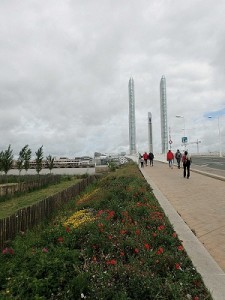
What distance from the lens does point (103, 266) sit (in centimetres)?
364

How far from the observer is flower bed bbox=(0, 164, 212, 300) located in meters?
3.11

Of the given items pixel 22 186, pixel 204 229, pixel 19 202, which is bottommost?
pixel 19 202

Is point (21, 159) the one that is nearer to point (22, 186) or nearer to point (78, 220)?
point (22, 186)

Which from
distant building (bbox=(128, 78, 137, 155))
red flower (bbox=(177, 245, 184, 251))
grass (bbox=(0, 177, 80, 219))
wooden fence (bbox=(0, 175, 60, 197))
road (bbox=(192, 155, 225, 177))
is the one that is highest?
distant building (bbox=(128, 78, 137, 155))

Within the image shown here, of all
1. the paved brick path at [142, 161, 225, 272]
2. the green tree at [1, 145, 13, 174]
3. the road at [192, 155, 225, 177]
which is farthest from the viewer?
the green tree at [1, 145, 13, 174]

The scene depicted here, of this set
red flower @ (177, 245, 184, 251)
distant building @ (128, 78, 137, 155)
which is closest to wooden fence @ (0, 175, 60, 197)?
red flower @ (177, 245, 184, 251)

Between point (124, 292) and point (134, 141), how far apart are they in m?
60.1

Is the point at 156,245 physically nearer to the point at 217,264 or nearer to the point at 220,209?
the point at 217,264

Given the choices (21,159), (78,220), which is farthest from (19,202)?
(21,159)

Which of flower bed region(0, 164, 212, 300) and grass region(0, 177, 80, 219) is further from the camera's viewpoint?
grass region(0, 177, 80, 219)

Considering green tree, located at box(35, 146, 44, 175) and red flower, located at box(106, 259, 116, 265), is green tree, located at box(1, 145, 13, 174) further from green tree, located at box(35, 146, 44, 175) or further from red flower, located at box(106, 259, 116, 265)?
red flower, located at box(106, 259, 116, 265)

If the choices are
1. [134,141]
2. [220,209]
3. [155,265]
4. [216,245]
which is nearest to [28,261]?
[155,265]

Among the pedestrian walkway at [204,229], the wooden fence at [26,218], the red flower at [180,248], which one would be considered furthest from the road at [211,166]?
the red flower at [180,248]

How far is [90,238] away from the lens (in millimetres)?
4445
